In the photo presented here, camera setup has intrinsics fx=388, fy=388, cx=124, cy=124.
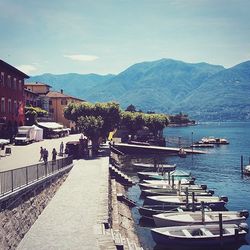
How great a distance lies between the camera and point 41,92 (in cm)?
12394

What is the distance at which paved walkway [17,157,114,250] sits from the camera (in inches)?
788

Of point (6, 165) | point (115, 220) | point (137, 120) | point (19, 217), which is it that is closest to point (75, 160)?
point (6, 165)

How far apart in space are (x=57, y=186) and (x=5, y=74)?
36.1 m

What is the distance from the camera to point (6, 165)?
3856 centimetres

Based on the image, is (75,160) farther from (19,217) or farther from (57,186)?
(19,217)

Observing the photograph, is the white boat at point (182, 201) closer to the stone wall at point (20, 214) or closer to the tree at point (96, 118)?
the stone wall at point (20, 214)

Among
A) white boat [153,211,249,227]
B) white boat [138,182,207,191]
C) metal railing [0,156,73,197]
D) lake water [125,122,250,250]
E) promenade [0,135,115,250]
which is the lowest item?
lake water [125,122,250,250]

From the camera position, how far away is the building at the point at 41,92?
374ft

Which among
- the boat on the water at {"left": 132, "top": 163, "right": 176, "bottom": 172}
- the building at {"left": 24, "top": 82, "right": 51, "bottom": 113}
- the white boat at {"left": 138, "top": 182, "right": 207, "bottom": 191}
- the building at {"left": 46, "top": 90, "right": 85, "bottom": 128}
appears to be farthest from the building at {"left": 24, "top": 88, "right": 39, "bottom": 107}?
the white boat at {"left": 138, "top": 182, "right": 207, "bottom": 191}

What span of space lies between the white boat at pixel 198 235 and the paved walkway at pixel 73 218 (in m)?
5.18

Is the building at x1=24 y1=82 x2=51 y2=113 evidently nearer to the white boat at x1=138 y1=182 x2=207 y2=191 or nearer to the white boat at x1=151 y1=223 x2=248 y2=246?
the white boat at x1=138 y1=182 x2=207 y2=191

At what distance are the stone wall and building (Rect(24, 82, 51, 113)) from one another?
287ft

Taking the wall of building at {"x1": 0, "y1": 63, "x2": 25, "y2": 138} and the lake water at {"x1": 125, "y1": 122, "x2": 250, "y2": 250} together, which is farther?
the wall of building at {"x1": 0, "y1": 63, "x2": 25, "y2": 138}

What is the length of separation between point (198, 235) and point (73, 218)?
10.7 m
